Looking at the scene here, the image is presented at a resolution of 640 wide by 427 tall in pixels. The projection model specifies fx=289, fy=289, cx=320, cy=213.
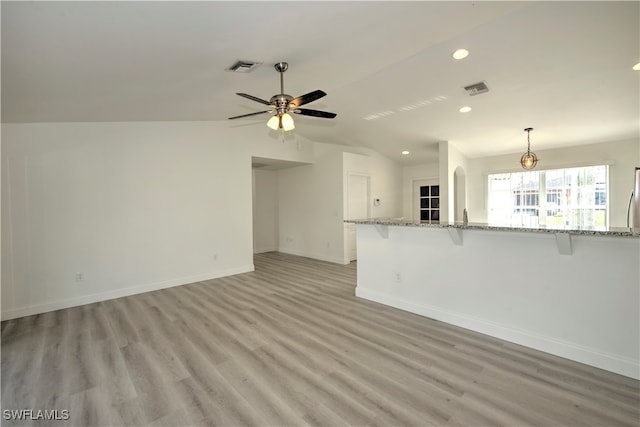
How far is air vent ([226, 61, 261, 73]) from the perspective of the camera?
111 inches

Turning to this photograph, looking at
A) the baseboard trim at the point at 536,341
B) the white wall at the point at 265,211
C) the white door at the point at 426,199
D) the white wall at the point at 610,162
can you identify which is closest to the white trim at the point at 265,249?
the white wall at the point at 265,211

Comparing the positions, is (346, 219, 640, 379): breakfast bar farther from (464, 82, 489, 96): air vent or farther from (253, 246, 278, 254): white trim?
(253, 246, 278, 254): white trim

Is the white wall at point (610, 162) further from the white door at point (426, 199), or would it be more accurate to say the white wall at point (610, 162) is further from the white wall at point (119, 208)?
the white wall at point (119, 208)

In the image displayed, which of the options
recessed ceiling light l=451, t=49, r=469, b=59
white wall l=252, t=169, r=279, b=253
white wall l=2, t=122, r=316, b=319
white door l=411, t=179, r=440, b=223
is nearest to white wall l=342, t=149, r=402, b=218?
white door l=411, t=179, r=440, b=223

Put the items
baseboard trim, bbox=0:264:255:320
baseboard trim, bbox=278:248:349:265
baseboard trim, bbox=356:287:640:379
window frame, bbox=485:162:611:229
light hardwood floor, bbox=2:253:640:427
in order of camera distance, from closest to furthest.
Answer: light hardwood floor, bbox=2:253:640:427, baseboard trim, bbox=356:287:640:379, baseboard trim, bbox=0:264:255:320, window frame, bbox=485:162:611:229, baseboard trim, bbox=278:248:349:265

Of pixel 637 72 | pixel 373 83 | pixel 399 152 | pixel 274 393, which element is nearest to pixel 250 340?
pixel 274 393

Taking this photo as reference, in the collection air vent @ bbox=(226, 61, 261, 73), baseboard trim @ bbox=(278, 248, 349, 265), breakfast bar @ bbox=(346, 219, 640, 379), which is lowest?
baseboard trim @ bbox=(278, 248, 349, 265)

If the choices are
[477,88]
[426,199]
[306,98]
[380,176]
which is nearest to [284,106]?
[306,98]

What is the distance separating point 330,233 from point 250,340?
4.07 meters

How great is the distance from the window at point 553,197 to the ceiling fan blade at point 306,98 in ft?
16.4

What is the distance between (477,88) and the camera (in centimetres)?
384

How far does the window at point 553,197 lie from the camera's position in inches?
233

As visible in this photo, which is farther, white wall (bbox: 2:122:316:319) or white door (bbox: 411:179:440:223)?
white door (bbox: 411:179:440:223)

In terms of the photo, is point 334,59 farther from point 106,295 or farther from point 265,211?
point 265,211
